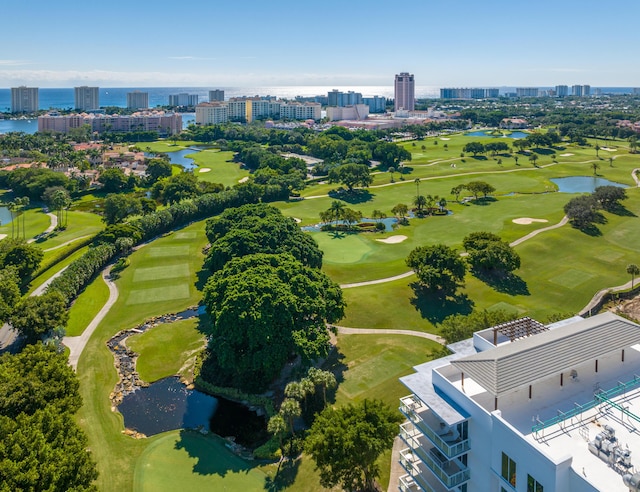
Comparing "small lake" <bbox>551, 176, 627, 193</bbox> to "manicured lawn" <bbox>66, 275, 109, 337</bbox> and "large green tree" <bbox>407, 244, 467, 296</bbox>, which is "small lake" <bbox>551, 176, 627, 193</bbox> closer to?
"large green tree" <bbox>407, 244, 467, 296</bbox>

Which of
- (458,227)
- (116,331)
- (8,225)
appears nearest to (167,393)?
(116,331)

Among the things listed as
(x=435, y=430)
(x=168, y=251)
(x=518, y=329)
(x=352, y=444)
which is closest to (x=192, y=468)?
(x=352, y=444)

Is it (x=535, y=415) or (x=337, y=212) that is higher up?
(x=337, y=212)

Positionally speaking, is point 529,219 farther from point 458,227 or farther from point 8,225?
point 8,225

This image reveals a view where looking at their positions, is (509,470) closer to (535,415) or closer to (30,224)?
(535,415)

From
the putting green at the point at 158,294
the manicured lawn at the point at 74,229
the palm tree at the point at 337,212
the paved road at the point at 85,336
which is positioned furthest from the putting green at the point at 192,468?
the palm tree at the point at 337,212

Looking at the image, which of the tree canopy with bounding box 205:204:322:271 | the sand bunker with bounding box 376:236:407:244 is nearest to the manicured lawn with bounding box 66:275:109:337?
the tree canopy with bounding box 205:204:322:271
